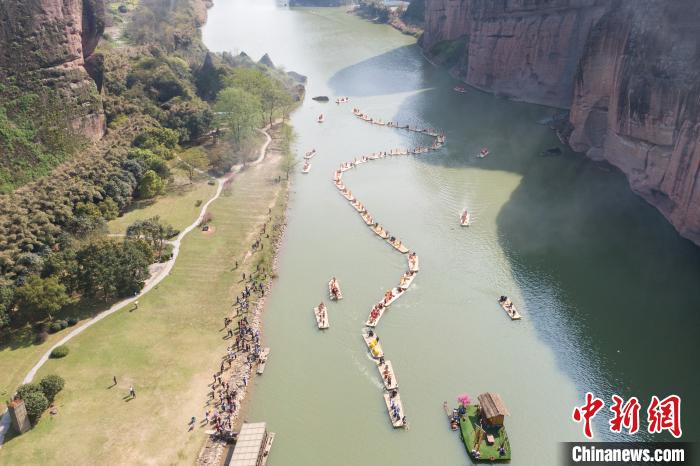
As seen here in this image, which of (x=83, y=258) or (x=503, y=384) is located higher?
(x=83, y=258)

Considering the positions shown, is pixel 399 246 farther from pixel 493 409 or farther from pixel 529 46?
pixel 529 46

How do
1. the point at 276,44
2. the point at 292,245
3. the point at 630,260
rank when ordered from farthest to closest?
1. the point at 276,44
2. the point at 292,245
3. the point at 630,260

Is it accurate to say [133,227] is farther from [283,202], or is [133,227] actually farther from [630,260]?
[630,260]

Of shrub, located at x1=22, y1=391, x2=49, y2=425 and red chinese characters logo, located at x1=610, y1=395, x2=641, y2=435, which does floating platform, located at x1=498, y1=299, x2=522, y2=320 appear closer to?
red chinese characters logo, located at x1=610, y1=395, x2=641, y2=435

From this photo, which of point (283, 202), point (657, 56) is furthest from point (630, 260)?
point (283, 202)

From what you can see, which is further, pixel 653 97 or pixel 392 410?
pixel 653 97

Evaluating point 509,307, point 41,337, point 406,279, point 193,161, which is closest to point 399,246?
point 406,279

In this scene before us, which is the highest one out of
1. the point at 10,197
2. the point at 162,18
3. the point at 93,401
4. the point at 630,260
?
the point at 162,18
